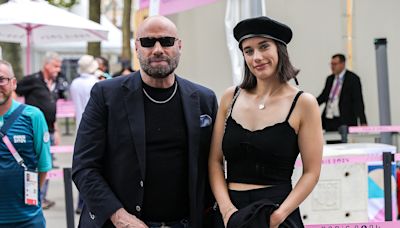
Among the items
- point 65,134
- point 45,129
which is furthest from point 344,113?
point 65,134

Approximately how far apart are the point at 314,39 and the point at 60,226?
4.17 metres

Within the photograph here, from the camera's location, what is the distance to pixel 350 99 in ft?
30.9

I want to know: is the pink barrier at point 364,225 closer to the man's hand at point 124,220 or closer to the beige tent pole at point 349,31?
the man's hand at point 124,220

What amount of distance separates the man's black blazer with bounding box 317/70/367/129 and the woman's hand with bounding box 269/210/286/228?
636cm

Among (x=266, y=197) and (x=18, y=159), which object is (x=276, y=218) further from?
(x=18, y=159)

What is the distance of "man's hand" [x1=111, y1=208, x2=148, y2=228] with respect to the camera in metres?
3.25

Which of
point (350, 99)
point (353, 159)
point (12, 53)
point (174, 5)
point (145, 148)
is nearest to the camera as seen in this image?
point (145, 148)

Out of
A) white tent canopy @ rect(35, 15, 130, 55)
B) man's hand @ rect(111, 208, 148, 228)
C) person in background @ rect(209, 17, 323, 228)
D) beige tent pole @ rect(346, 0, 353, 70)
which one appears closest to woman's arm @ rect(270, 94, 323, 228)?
person in background @ rect(209, 17, 323, 228)

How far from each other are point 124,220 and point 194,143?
0.50 metres

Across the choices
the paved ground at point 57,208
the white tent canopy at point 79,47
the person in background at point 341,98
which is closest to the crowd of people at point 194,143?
the paved ground at point 57,208

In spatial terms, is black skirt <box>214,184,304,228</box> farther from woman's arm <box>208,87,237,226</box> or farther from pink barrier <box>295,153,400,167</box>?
pink barrier <box>295,153,400,167</box>

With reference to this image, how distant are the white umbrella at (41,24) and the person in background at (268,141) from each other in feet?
17.7

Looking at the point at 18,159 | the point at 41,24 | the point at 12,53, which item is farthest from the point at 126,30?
the point at 18,159

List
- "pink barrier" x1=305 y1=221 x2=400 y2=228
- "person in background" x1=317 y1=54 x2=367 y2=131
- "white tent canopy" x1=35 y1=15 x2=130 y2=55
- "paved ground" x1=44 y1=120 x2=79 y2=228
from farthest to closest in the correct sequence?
"white tent canopy" x1=35 y1=15 x2=130 y2=55 < "person in background" x1=317 y1=54 x2=367 y2=131 < "paved ground" x1=44 y1=120 x2=79 y2=228 < "pink barrier" x1=305 y1=221 x2=400 y2=228
